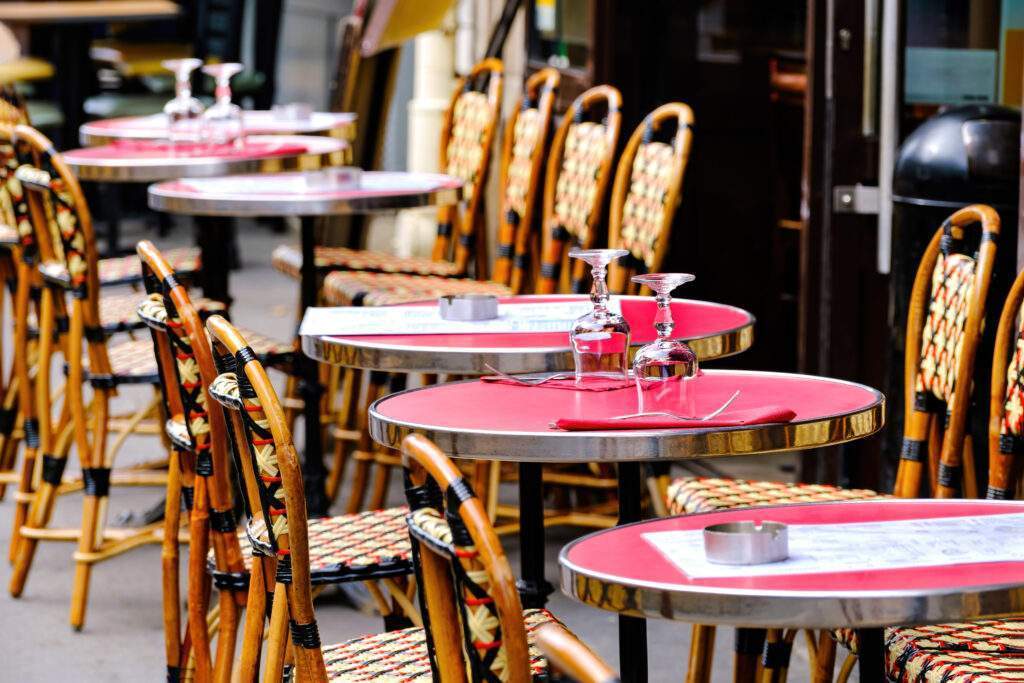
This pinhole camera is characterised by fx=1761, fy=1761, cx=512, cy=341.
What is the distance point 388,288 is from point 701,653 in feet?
7.21

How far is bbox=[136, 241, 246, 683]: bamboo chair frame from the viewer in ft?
9.70

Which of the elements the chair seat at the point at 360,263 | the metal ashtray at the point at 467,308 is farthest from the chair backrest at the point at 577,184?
the metal ashtray at the point at 467,308

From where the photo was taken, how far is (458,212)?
5941 millimetres

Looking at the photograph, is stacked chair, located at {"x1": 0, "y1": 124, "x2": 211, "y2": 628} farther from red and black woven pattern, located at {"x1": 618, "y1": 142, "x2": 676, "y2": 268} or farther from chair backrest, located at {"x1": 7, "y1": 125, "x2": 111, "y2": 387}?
red and black woven pattern, located at {"x1": 618, "y1": 142, "x2": 676, "y2": 268}

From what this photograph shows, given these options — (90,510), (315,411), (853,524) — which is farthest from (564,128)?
(853,524)

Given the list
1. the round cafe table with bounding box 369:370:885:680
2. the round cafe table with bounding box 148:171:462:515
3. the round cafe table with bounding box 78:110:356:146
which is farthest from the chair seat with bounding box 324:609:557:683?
the round cafe table with bounding box 78:110:356:146

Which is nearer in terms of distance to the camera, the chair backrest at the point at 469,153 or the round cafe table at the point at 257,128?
the chair backrest at the point at 469,153

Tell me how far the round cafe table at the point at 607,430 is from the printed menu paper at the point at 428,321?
0.36m

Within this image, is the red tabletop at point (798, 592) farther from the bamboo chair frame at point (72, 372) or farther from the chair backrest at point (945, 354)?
the bamboo chair frame at point (72, 372)

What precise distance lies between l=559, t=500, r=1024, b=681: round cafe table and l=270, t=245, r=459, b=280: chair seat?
367 centimetres

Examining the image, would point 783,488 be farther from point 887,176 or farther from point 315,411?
point 315,411

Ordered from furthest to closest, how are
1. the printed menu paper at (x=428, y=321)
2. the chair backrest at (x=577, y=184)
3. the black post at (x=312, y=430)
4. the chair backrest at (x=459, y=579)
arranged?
the chair backrest at (x=577, y=184), the black post at (x=312, y=430), the printed menu paper at (x=428, y=321), the chair backrest at (x=459, y=579)

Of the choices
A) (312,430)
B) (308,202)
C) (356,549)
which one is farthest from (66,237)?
(356,549)

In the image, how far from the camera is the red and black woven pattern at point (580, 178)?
5.03 m
